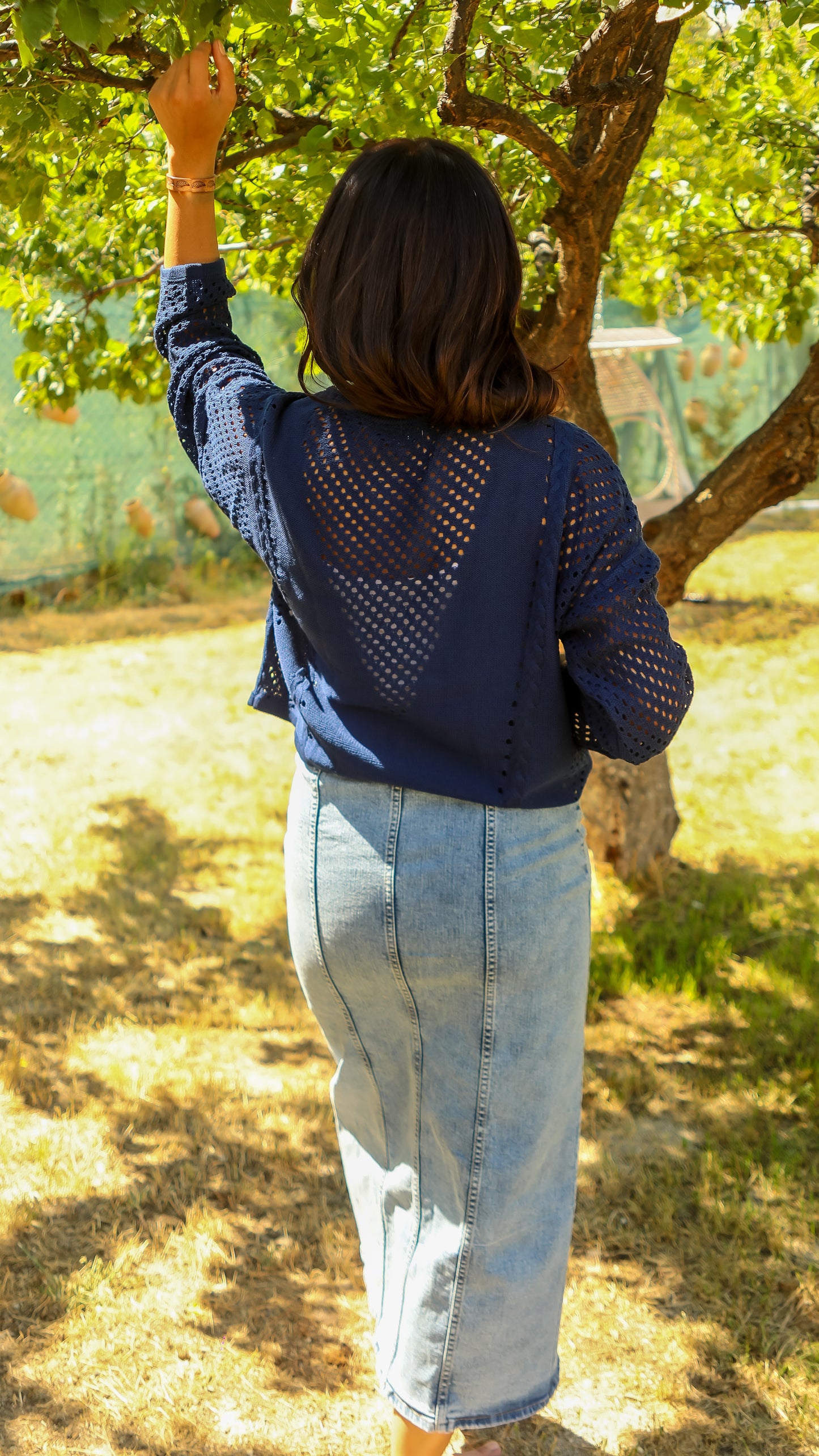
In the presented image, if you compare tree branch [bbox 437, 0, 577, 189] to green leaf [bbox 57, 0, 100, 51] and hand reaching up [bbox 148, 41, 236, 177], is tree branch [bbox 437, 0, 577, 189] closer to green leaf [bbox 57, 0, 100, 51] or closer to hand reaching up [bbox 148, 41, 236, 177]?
hand reaching up [bbox 148, 41, 236, 177]

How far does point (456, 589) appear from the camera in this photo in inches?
53.7

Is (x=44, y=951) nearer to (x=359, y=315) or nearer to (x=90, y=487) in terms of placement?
(x=359, y=315)

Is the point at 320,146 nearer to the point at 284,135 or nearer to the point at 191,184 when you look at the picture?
the point at 284,135

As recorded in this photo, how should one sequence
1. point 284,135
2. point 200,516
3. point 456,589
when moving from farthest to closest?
point 200,516 → point 284,135 → point 456,589

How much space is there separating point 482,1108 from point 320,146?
1.72 m

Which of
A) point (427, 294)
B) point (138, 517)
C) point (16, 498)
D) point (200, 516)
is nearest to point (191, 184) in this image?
point (427, 294)

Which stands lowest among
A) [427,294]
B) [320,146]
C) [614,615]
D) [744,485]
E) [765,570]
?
[765,570]

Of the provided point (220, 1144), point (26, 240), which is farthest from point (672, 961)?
point (26, 240)

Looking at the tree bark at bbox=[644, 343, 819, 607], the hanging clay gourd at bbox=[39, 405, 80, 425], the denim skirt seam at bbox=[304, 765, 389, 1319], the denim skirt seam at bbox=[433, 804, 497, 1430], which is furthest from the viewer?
the hanging clay gourd at bbox=[39, 405, 80, 425]

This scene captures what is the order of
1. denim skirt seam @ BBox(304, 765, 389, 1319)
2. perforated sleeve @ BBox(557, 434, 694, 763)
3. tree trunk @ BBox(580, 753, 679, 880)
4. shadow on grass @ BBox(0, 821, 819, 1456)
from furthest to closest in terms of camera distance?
tree trunk @ BBox(580, 753, 679, 880) → shadow on grass @ BBox(0, 821, 819, 1456) → denim skirt seam @ BBox(304, 765, 389, 1319) → perforated sleeve @ BBox(557, 434, 694, 763)

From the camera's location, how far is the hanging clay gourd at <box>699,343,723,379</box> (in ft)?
37.8

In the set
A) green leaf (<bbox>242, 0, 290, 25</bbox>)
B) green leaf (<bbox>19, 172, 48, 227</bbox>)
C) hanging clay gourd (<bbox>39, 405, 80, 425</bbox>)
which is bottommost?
hanging clay gourd (<bbox>39, 405, 80, 425</bbox>)

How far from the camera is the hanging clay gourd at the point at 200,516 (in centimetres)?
910

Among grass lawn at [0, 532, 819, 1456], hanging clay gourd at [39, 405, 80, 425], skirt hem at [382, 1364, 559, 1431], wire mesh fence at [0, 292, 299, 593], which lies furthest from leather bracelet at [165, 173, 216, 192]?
wire mesh fence at [0, 292, 299, 593]
